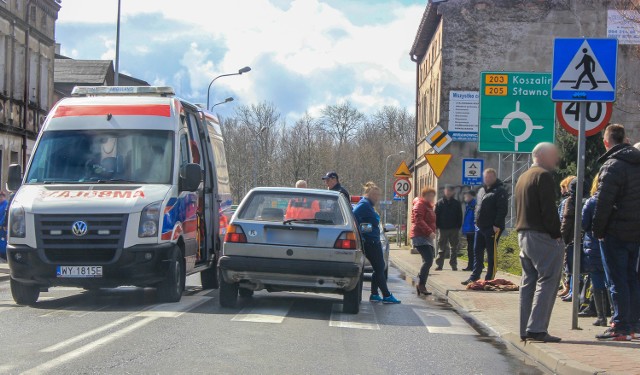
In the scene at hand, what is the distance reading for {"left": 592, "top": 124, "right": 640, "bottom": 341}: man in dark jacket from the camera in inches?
349

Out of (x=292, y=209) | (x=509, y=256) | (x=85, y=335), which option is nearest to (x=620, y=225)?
(x=292, y=209)

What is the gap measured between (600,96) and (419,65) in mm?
41696

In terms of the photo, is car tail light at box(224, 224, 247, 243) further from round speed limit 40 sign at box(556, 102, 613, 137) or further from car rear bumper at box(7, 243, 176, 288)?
round speed limit 40 sign at box(556, 102, 613, 137)

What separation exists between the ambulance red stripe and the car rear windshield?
2.16 m

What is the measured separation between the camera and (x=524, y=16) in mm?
38000

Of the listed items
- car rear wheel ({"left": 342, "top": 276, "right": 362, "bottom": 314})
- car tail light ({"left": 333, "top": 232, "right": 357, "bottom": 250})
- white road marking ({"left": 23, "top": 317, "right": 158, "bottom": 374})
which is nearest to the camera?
white road marking ({"left": 23, "top": 317, "right": 158, "bottom": 374})

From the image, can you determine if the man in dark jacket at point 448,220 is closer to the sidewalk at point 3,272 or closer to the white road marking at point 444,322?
the white road marking at point 444,322

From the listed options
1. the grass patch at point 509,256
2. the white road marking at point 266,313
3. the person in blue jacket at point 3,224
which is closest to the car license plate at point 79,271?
the white road marking at point 266,313

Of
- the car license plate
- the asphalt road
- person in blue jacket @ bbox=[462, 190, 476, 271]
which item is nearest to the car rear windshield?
the asphalt road

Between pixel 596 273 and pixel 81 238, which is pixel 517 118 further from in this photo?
pixel 81 238

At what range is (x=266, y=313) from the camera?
36.4 feet

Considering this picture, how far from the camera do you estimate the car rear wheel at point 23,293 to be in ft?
38.2

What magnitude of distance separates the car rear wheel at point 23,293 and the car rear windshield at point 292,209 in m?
2.98

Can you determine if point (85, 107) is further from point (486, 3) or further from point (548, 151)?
point (486, 3)
